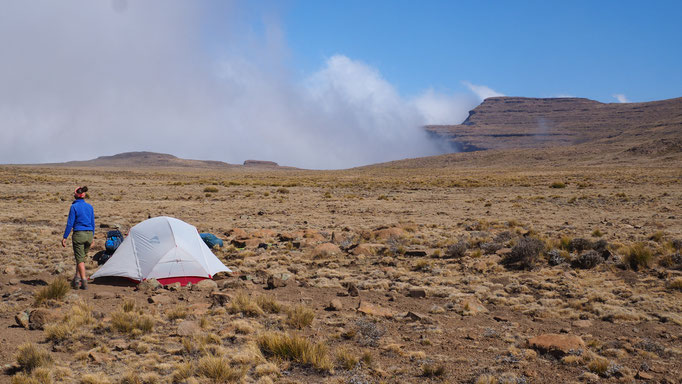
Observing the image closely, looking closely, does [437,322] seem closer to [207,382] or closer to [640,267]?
[207,382]

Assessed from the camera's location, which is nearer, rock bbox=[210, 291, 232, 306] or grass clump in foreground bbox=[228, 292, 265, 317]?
grass clump in foreground bbox=[228, 292, 265, 317]

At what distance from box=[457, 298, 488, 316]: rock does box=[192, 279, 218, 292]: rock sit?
17.1 ft

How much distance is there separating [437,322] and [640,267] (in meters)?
6.31

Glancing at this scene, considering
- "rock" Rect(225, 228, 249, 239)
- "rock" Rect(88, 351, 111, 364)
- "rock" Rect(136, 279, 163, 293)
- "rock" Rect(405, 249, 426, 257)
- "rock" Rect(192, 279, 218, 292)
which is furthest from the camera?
"rock" Rect(225, 228, 249, 239)

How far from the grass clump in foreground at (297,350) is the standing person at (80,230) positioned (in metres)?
Result: 4.93

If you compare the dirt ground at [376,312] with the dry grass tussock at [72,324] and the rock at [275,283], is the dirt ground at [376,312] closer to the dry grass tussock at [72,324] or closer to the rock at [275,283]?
the dry grass tussock at [72,324]

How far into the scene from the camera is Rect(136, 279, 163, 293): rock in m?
9.38

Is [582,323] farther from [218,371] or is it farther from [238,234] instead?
[238,234]

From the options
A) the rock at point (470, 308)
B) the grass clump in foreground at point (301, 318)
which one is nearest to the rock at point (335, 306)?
the grass clump in foreground at point (301, 318)

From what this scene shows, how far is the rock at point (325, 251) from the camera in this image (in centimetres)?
1323

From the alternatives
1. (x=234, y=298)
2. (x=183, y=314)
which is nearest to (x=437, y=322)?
(x=234, y=298)

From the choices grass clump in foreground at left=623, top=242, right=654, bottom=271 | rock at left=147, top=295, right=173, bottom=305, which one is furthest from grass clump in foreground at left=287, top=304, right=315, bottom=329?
grass clump in foreground at left=623, top=242, right=654, bottom=271

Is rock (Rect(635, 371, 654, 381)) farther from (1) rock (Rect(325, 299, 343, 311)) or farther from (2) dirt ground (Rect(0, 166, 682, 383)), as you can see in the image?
(1) rock (Rect(325, 299, 343, 311))

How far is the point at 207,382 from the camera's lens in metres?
5.48
